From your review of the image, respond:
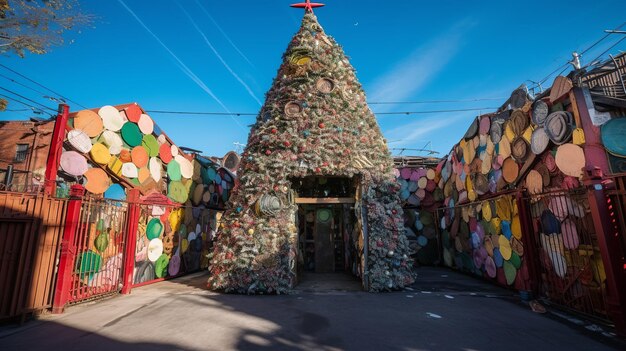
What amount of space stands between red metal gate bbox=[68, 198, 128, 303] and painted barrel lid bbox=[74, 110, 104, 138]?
1.76 m

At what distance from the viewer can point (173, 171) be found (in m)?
9.42

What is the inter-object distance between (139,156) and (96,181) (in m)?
1.51

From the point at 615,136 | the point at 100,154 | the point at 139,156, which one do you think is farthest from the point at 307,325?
the point at 139,156

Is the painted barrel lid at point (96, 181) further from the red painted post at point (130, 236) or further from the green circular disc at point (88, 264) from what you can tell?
the green circular disc at point (88, 264)

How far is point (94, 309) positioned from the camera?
5352 millimetres

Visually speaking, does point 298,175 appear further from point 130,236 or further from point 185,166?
point 185,166

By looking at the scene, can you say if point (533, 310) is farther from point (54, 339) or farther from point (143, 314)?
point (54, 339)

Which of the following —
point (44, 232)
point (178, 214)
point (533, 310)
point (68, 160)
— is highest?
point (68, 160)

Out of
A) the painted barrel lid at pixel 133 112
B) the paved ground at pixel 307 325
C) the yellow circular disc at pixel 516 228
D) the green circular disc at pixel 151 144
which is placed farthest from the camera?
the green circular disc at pixel 151 144

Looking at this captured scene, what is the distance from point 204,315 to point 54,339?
2038mm

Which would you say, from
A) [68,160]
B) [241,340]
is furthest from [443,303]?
[68,160]

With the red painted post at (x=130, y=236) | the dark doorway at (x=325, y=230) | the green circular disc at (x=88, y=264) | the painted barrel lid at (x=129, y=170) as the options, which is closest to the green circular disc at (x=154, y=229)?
the red painted post at (x=130, y=236)

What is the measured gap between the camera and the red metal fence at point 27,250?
4512 millimetres

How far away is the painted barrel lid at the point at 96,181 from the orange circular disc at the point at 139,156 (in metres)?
0.98
